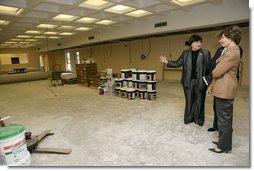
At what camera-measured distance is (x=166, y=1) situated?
415 cm

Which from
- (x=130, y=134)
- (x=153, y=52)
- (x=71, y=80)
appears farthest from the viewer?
(x=153, y=52)

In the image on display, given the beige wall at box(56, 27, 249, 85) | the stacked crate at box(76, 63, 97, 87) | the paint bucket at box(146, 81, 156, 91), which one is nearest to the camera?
the paint bucket at box(146, 81, 156, 91)

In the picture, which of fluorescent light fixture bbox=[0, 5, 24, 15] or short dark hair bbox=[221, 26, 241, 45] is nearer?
short dark hair bbox=[221, 26, 241, 45]

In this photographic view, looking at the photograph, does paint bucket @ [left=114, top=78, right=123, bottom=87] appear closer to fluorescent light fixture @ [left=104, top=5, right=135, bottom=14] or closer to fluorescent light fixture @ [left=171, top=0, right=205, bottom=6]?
fluorescent light fixture @ [left=104, top=5, right=135, bottom=14]

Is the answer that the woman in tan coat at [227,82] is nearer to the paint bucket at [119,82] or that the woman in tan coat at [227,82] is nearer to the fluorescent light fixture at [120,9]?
the fluorescent light fixture at [120,9]

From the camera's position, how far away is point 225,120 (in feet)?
6.73

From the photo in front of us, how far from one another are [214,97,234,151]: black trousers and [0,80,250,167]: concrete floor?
14 centimetres

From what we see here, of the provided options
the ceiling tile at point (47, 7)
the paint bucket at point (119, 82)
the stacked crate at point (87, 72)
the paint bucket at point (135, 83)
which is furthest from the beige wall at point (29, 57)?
the paint bucket at point (135, 83)

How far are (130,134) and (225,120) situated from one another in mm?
1418

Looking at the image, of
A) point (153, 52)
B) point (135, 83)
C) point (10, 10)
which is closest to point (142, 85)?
point (135, 83)

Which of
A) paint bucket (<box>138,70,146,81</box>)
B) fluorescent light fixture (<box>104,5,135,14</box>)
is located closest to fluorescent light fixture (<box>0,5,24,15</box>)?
fluorescent light fixture (<box>104,5,135,14</box>)

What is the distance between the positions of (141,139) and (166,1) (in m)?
3.33

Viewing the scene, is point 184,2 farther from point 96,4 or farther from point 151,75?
point 96,4

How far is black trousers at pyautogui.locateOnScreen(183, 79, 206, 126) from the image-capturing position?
288 cm
